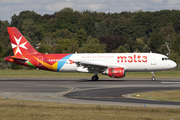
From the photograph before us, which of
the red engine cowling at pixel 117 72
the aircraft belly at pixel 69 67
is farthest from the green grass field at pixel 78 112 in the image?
the aircraft belly at pixel 69 67

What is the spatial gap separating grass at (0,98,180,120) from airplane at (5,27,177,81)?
890 inches

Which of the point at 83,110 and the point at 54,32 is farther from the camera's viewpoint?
the point at 54,32

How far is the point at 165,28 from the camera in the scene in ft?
575

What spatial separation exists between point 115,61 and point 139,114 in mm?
27578

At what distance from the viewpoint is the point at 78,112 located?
19.6 metres

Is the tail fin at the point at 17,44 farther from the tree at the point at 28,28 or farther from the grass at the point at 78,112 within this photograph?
the tree at the point at 28,28

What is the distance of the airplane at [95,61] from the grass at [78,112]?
22.6m

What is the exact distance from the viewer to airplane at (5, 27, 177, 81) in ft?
149

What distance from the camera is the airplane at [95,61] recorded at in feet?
149

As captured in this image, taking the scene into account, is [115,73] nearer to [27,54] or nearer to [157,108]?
[27,54]

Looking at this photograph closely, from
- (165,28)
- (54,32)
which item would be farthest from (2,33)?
(165,28)

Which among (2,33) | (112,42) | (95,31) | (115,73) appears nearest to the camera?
(115,73)

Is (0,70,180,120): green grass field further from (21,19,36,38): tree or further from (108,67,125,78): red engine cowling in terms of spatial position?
(21,19,36,38): tree

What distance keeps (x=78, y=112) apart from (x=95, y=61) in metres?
27.5
